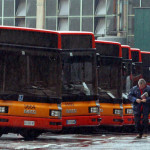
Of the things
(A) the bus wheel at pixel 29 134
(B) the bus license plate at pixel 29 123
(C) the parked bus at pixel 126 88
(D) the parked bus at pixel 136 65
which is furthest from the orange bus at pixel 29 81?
(D) the parked bus at pixel 136 65

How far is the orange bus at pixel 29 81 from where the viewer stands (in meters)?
16.8

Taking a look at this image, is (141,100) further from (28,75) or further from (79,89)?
(28,75)

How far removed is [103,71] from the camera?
22359 mm

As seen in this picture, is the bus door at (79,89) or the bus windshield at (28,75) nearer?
the bus windshield at (28,75)

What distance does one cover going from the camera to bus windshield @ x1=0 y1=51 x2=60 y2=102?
55.4 feet

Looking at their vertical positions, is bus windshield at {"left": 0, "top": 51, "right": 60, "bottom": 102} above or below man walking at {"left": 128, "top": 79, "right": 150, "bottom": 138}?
above

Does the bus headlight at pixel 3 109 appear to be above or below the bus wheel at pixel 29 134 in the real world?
above

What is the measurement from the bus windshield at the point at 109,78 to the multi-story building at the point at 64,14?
33258 millimetres

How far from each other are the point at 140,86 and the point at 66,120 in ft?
6.78

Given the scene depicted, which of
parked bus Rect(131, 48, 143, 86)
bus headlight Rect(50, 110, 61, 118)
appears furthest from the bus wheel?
parked bus Rect(131, 48, 143, 86)

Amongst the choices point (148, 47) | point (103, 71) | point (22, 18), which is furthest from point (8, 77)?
point (22, 18)

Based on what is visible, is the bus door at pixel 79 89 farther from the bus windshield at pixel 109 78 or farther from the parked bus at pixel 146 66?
the parked bus at pixel 146 66

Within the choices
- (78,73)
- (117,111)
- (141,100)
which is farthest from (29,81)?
(117,111)

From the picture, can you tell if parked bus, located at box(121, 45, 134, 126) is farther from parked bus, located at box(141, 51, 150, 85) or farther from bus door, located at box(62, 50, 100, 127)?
bus door, located at box(62, 50, 100, 127)
